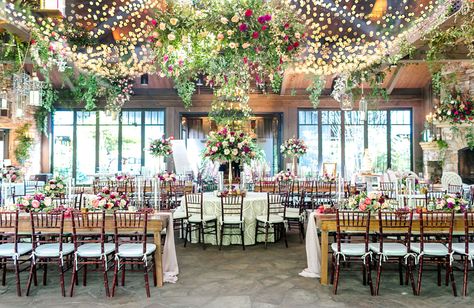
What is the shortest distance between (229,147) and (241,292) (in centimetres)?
308

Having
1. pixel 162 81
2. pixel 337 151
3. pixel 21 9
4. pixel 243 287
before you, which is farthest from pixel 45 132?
pixel 243 287

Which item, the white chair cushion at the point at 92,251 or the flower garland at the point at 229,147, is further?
the flower garland at the point at 229,147

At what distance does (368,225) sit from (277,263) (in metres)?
1.61

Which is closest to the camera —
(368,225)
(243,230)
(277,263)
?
(368,225)

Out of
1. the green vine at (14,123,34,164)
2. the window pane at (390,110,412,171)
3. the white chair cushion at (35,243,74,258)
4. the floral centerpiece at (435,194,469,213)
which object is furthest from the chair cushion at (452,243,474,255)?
the green vine at (14,123,34,164)

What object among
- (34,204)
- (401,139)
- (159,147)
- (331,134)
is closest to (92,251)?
(34,204)

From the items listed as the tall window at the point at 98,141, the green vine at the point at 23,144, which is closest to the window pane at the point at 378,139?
the tall window at the point at 98,141

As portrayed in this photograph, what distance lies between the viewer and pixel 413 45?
8188mm

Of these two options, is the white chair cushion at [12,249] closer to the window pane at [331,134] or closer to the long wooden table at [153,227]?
the long wooden table at [153,227]

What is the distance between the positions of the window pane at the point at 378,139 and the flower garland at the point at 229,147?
8423 millimetres

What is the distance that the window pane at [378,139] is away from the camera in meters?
14.6

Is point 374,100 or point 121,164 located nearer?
point 374,100

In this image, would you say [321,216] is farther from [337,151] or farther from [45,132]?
[45,132]

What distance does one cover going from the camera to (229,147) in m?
7.17
